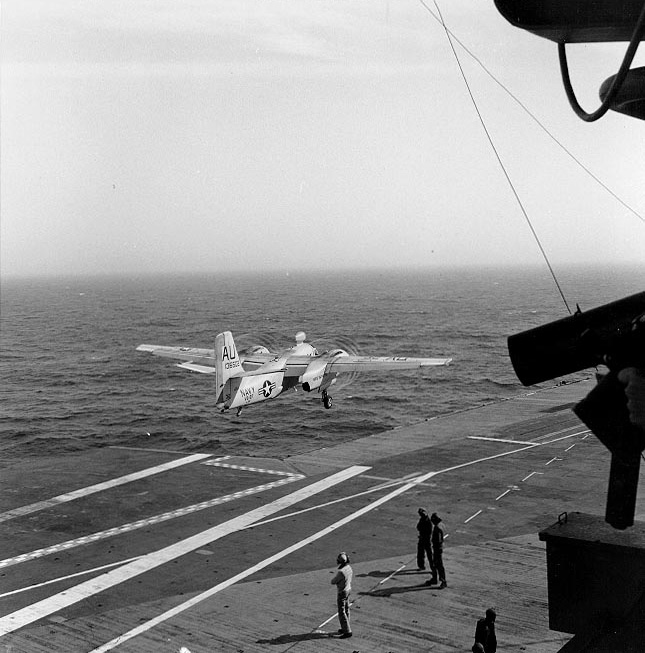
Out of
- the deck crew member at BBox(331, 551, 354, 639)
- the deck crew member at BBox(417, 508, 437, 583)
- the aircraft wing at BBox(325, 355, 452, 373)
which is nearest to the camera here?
the deck crew member at BBox(331, 551, 354, 639)

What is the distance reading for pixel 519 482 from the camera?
2552 centimetres

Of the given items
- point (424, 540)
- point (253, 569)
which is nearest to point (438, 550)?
point (424, 540)

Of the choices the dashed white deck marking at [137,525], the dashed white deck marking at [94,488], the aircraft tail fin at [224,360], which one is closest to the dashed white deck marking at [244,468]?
the dashed white deck marking at [137,525]

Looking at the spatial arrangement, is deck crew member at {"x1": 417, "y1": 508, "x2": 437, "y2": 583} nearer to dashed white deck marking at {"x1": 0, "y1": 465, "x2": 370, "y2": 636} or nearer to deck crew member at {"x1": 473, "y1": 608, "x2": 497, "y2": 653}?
deck crew member at {"x1": 473, "y1": 608, "x2": 497, "y2": 653}

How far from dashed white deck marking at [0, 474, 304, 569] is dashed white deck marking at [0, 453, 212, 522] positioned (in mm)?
3996

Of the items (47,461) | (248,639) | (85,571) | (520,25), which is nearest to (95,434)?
(47,461)

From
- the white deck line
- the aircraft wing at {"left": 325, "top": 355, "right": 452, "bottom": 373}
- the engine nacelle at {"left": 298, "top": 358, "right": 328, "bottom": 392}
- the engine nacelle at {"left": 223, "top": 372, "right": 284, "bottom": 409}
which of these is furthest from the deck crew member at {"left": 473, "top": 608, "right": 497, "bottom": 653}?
the aircraft wing at {"left": 325, "top": 355, "right": 452, "bottom": 373}

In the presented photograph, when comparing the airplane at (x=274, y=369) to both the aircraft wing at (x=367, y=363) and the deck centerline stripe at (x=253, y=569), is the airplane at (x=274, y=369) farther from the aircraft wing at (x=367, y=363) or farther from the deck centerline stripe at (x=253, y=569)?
the deck centerline stripe at (x=253, y=569)

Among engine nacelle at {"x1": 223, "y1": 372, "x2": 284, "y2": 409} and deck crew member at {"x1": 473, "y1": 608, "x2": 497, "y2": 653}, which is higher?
engine nacelle at {"x1": 223, "y1": 372, "x2": 284, "y2": 409}

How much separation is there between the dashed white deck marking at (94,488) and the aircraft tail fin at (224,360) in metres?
3.38

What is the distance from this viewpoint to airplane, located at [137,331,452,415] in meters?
32.0

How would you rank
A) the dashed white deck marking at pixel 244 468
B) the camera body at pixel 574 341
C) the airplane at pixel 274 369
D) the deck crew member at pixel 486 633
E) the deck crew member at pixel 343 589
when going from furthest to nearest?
the airplane at pixel 274 369
the dashed white deck marking at pixel 244 468
the deck crew member at pixel 343 589
the deck crew member at pixel 486 633
the camera body at pixel 574 341

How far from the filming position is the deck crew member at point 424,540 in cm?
1669

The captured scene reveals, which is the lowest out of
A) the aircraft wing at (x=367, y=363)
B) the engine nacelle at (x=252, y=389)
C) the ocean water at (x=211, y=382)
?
the ocean water at (x=211, y=382)
